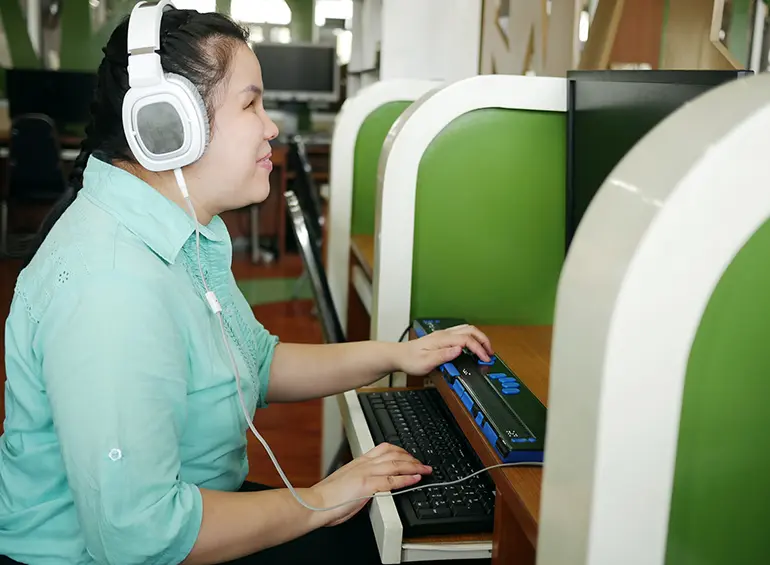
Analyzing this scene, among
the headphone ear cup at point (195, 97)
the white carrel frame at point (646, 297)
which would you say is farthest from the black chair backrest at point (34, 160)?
the white carrel frame at point (646, 297)

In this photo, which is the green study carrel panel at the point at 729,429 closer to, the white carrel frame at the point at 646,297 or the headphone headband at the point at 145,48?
the white carrel frame at the point at 646,297

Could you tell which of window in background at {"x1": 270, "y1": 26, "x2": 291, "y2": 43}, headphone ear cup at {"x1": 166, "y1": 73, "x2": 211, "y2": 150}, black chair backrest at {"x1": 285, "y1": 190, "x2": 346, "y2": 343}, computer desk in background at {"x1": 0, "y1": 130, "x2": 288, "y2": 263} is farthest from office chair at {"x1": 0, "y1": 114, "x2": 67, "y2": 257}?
headphone ear cup at {"x1": 166, "y1": 73, "x2": 211, "y2": 150}

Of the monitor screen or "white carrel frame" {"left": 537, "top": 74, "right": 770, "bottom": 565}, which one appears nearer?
"white carrel frame" {"left": 537, "top": 74, "right": 770, "bottom": 565}

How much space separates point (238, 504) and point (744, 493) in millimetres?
566

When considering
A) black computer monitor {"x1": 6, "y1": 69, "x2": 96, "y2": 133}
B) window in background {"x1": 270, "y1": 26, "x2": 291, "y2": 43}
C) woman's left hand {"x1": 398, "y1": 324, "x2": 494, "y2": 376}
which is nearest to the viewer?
woman's left hand {"x1": 398, "y1": 324, "x2": 494, "y2": 376}

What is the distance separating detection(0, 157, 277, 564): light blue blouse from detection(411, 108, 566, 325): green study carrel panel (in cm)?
41

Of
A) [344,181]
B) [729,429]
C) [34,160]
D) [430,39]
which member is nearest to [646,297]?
[729,429]

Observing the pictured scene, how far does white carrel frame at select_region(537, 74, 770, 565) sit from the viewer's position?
47cm

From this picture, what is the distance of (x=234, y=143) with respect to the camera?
1035 millimetres

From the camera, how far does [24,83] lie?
597 centimetres

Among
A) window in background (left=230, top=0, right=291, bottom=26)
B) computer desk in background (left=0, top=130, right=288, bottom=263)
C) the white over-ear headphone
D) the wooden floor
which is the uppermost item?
window in background (left=230, top=0, right=291, bottom=26)

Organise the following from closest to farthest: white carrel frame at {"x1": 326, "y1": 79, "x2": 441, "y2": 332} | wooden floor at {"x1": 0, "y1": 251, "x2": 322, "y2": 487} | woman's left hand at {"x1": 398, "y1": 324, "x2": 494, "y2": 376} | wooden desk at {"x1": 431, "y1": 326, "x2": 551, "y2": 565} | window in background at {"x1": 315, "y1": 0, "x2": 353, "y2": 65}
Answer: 1. wooden desk at {"x1": 431, "y1": 326, "x2": 551, "y2": 565}
2. woman's left hand at {"x1": 398, "y1": 324, "x2": 494, "y2": 376}
3. white carrel frame at {"x1": 326, "y1": 79, "x2": 441, "y2": 332}
4. wooden floor at {"x1": 0, "y1": 251, "x2": 322, "y2": 487}
5. window in background at {"x1": 315, "y1": 0, "x2": 353, "y2": 65}

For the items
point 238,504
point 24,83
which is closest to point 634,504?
point 238,504

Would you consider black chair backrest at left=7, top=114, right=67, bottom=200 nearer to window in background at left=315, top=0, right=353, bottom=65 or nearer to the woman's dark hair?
window in background at left=315, top=0, right=353, bottom=65
